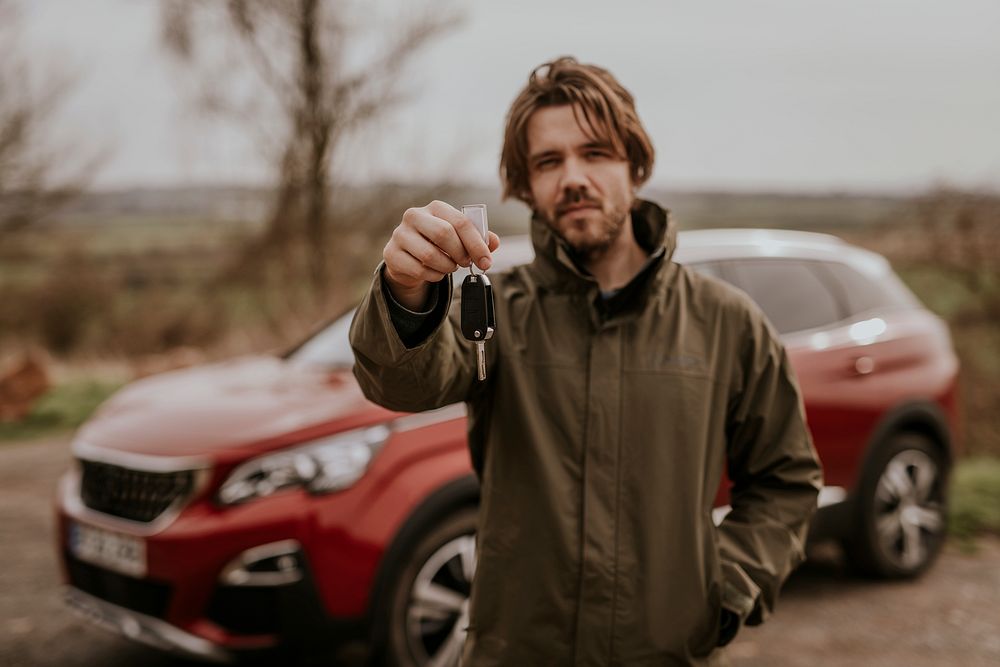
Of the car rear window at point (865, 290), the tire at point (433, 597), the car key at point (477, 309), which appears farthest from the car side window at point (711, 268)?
the car key at point (477, 309)

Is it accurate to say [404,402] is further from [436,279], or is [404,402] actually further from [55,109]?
[55,109]

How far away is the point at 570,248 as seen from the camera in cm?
190

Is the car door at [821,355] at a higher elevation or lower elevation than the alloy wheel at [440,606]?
higher

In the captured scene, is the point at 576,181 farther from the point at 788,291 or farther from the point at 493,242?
the point at 788,291

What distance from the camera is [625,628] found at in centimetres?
173

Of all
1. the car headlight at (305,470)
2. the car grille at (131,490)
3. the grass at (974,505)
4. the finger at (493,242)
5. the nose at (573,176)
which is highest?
the nose at (573,176)

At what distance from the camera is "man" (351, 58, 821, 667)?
5.73ft

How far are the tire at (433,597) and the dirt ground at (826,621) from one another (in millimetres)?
1180

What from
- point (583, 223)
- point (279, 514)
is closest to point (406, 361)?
point (583, 223)

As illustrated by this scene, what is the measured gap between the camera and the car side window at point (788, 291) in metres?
4.39

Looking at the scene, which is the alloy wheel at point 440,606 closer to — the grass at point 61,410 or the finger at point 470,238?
the finger at point 470,238

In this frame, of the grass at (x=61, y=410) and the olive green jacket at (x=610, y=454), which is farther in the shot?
the grass at (x=61, y=410)

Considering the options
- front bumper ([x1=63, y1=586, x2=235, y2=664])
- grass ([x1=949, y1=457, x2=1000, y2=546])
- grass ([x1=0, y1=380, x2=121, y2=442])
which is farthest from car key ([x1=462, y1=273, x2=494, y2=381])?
grass ([x1=0, y1=380, x2=121, y2=442])

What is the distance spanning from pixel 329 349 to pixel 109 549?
132cm
